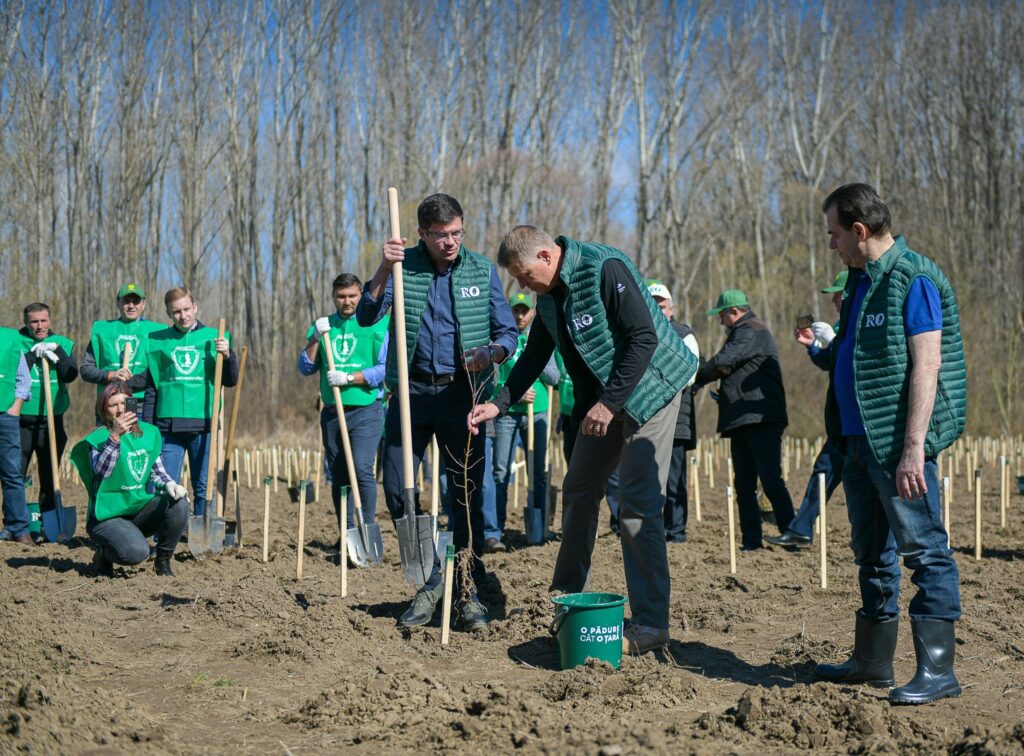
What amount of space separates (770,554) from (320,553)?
3.12m

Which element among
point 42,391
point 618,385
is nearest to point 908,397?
point 618,385

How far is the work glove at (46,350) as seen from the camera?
812 cm

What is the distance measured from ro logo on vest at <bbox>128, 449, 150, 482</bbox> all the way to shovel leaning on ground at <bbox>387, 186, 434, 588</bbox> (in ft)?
7.83

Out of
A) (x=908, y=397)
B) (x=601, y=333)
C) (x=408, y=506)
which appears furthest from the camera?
A: (x=408, y=506)

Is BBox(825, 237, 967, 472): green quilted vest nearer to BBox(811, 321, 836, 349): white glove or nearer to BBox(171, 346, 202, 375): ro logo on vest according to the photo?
BBox(811, 321, 836, 349): white glove

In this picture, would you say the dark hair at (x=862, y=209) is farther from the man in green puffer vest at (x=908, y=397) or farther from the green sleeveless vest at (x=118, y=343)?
the green sleeveless vest at (x=118, y=343)

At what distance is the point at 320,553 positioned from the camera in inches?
290

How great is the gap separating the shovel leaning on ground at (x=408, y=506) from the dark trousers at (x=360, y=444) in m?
2.30

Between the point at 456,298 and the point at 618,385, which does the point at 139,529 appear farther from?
the point at 618,385

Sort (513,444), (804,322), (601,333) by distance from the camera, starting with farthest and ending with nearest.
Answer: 1. (513,444)
2. (804,322)
3. (601,333)

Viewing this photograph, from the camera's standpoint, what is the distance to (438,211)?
4.75 metres

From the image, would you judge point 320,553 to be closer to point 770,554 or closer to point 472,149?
point 770,554

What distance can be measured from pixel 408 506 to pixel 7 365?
185 inches

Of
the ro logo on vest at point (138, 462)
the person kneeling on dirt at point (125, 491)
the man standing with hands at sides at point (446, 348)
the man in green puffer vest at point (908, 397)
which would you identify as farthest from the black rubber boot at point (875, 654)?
the ro logo on vest at point (138, 462)
